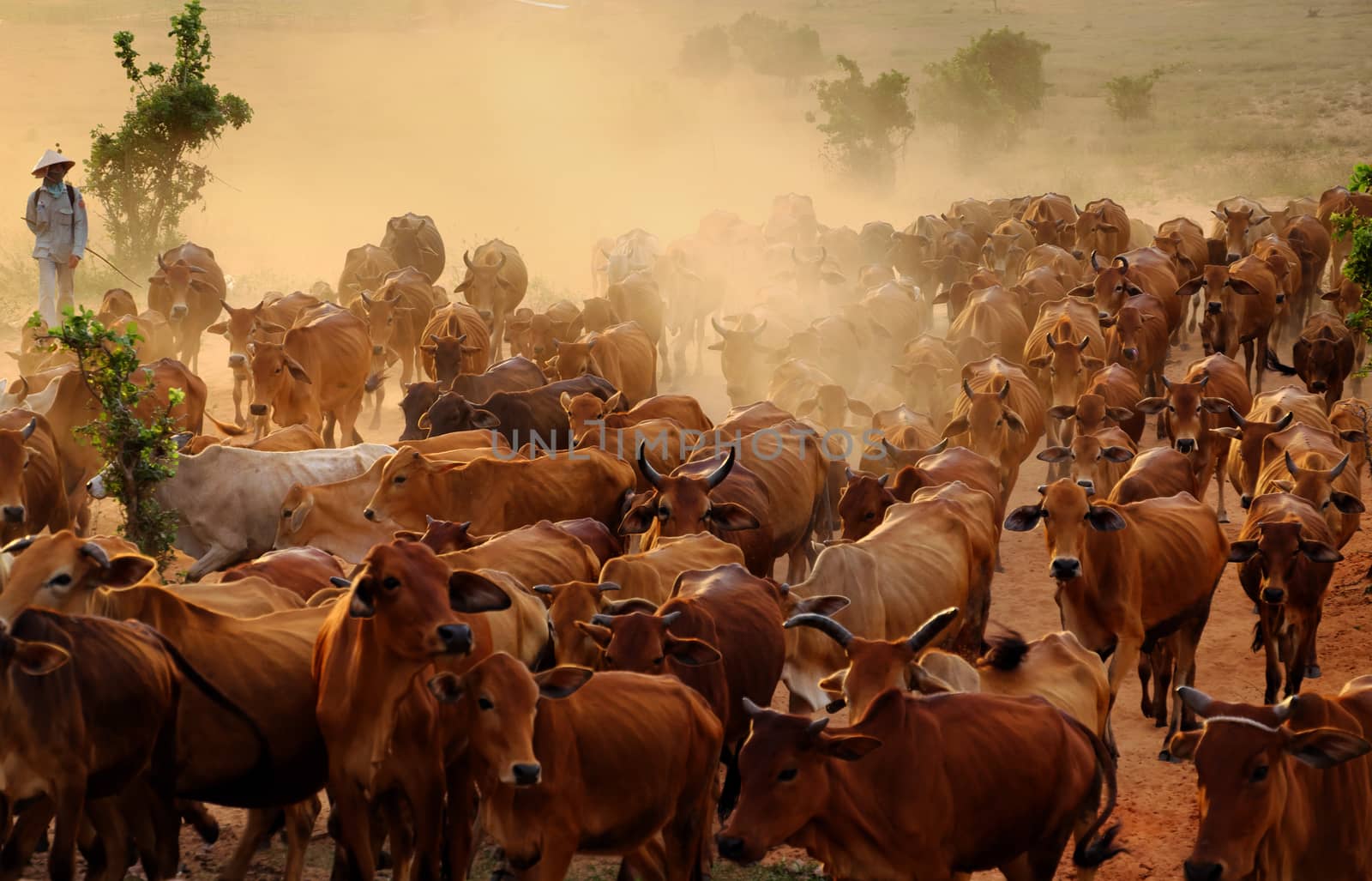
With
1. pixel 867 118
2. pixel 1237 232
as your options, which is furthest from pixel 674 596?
pixel 867 118

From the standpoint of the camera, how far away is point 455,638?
6.25m

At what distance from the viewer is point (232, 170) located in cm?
4462

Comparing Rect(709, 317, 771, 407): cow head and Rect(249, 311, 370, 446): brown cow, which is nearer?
Rect(249, 311, 370, 446): brown cow

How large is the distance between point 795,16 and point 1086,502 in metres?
70.8

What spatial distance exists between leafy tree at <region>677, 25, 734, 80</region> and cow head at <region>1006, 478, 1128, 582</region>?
192 ft

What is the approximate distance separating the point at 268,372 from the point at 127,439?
4.01m

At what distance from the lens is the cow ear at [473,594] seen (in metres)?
6.54

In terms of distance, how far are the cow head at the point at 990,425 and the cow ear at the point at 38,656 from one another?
29.7ft

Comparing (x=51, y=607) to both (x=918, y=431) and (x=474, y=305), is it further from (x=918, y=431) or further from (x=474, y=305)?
(x=474, y=305)

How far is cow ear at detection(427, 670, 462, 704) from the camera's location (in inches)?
243

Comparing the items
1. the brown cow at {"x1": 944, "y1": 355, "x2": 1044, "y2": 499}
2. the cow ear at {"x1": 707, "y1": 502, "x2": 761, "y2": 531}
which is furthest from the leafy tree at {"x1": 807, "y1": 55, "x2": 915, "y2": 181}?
the cow ear at {"x1": 707, "y1": 502, "x2": 761, "y2": 531}

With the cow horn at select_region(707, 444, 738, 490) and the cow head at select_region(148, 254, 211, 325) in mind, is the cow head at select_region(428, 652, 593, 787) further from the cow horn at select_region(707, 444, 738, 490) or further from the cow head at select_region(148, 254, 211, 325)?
the cow head at select_region(148, 254, 211, 325)

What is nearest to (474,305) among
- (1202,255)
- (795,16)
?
(1202,255)

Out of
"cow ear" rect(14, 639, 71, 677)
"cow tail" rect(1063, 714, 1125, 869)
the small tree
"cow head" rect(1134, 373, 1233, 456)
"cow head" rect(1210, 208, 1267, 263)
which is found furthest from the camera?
"cow head" rect(1210, 208, 1267, 263)
